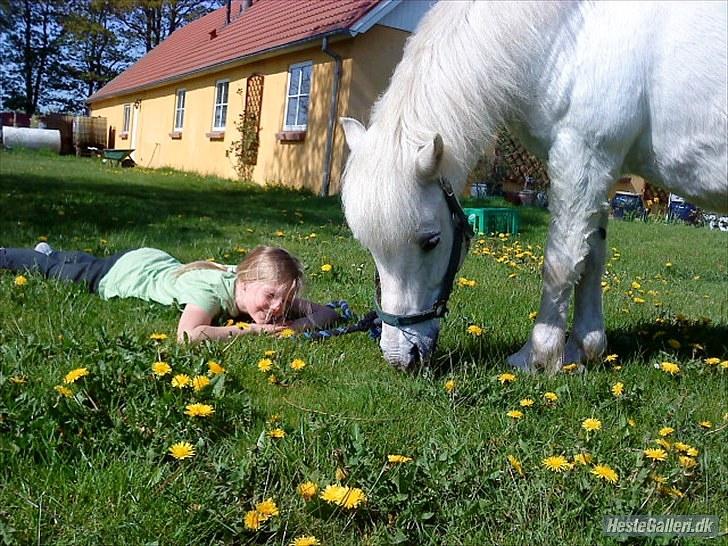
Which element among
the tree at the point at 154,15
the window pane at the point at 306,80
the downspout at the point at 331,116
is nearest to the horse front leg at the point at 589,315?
the downspout at the point at 331,116

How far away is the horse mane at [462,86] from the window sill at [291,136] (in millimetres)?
11738

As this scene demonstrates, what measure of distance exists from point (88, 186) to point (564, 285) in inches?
404

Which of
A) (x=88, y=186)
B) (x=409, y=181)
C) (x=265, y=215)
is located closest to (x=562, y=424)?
(x=409, y=181)

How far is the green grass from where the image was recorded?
167 cm

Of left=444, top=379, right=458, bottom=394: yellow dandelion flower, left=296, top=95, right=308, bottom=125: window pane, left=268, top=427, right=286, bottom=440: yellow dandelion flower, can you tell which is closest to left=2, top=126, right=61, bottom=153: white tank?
left=296, top=95, right=308, bottom=125: window pane

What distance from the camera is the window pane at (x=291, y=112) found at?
1505 cm

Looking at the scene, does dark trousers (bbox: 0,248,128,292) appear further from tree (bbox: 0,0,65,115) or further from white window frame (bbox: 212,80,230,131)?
tree (bbox: 0,0,65,115)

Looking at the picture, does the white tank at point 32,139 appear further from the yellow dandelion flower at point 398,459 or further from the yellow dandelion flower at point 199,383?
the yellow dandelion flower at point 398,459

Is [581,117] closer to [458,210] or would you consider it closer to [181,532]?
[458,210]

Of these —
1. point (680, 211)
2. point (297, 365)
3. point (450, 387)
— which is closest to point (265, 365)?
point (297, 365)

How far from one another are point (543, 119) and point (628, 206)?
12.9m

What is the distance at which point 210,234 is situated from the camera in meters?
6.79

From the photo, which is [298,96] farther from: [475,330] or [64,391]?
[64,391]

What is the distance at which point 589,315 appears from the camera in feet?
10.6
